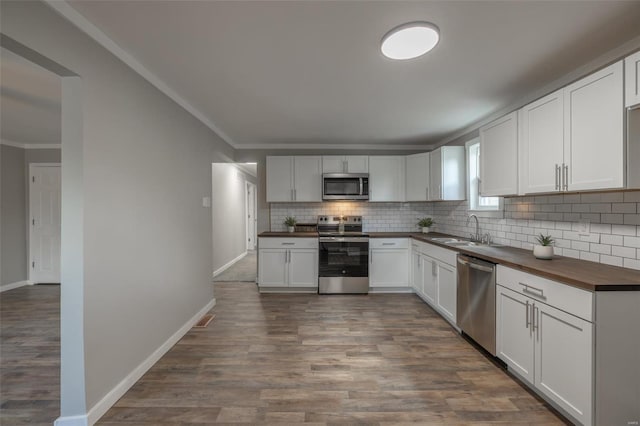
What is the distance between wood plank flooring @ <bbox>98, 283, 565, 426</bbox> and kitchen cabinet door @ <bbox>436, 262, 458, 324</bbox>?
A: 0.54ft

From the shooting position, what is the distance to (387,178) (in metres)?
4.67

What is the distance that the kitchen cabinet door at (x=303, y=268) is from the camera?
14.2 ft

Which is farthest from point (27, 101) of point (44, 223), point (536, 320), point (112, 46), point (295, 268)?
point (536, 320)

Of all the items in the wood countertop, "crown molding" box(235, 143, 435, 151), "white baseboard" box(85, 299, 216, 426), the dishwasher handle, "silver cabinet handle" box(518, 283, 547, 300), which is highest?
"crown molding" box(235, 143, 435, 151)

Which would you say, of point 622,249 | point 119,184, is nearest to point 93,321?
point 119,184

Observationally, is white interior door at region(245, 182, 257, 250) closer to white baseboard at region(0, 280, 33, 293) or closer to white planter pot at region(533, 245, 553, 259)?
white baseboard at region(0, 280, 33, 293)

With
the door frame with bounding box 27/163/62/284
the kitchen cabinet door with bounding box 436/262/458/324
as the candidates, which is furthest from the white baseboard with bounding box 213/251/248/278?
the kitchen cabinet door with bounding box 436/262/458/324

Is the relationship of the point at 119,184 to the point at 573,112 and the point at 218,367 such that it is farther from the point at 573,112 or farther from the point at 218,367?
the point at 573,112

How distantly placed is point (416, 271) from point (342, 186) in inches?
68.8

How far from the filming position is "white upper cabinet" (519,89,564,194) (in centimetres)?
207

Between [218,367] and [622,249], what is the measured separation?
3166mm

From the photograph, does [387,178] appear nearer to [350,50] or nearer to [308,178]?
[308,178]

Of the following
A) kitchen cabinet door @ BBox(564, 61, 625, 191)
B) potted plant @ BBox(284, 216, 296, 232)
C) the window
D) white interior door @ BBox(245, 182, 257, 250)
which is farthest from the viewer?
white interior door @ BBox(245, 182, 257, 250)

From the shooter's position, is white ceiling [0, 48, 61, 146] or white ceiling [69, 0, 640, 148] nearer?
white ceiling [69, 0, 640, 148]
